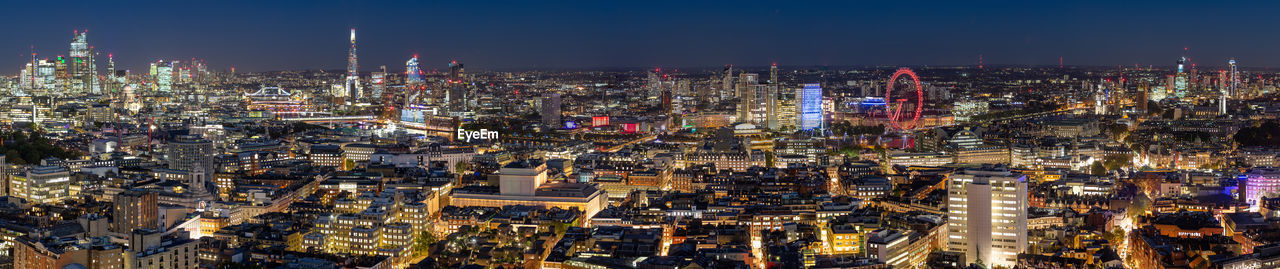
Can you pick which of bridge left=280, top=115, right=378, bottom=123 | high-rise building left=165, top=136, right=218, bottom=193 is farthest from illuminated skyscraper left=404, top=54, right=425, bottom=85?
high-rise building left=165, top=136, right=218, bottom=193

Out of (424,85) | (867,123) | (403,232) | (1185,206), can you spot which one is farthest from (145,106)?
(1185,206)

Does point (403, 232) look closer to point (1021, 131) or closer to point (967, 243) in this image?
point (967, 243)

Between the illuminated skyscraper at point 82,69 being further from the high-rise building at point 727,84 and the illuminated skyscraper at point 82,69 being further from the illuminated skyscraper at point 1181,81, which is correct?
the illuminated skyscraper at point 1181,81

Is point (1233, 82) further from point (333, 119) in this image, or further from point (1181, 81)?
point (333, 119)

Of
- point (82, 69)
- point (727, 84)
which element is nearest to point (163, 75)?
point (82, 69)

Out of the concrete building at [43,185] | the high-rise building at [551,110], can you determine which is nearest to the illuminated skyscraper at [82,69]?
the high-rise building at [551,110]
